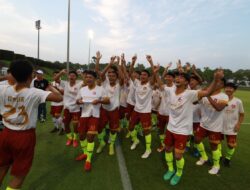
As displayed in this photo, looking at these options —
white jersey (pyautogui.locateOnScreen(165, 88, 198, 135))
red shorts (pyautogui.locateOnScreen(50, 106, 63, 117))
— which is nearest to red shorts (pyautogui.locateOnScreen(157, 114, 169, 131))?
white jersey (pyautogui.locateOnScreen(165, 88, 198, 135))

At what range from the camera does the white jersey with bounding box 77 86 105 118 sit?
5727 mm

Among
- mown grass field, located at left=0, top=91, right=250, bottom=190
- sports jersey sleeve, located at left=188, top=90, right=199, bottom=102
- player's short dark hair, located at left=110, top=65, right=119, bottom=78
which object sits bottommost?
mown grass field, located at left=0, top=91, right=250, bottom=190

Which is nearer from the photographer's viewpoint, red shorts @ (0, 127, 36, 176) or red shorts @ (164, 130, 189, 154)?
red shorts @ (0, 127, 36, 176)

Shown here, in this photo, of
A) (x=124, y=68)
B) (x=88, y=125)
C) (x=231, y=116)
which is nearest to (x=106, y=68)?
(x=124, y=68)

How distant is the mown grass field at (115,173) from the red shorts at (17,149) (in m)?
1.37

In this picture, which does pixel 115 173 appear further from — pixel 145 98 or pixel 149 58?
pixel 149 58

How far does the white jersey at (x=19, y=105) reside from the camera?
3238mm

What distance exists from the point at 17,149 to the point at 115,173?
2.59m

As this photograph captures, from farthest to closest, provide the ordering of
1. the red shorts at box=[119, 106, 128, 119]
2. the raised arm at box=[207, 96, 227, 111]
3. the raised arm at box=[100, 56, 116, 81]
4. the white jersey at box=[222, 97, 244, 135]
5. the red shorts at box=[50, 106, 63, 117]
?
the red shorts at box=[50, 106, 63, 117], the red shorts at box=[119, 106, 128, 119], the raised arm at box=[100, 56, 116, 81], the white jersey at box=[222, 97, 244, 135], the raised arm at box=[207, 96, 227, 111]

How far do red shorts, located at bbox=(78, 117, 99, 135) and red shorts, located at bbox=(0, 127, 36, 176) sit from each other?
2368mm

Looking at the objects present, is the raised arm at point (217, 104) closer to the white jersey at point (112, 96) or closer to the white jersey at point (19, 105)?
the white jersey at point (112, 96)

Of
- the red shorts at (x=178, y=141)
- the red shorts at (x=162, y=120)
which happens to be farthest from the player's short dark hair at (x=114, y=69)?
the red shorts at (x=178, y=141)

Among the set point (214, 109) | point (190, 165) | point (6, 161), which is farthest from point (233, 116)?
point (6, 161)

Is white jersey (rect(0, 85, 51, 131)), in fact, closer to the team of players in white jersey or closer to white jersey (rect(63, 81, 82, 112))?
the team of players in white jersey
